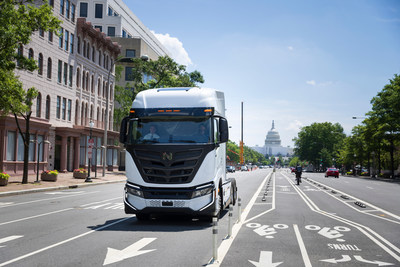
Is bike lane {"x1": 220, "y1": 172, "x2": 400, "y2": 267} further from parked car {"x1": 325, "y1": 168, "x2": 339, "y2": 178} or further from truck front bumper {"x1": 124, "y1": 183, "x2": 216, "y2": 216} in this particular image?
parked car {"x1": 325, "y1": 168, "x2": 339, "y2": 178}

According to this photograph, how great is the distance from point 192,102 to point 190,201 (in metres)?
2.69

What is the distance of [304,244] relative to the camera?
989 cm

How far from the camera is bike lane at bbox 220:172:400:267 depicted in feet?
26.8

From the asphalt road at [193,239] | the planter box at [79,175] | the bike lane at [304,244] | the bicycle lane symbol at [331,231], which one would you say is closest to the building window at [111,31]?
the planter box at [79,175]

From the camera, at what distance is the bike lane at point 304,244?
8.18 m

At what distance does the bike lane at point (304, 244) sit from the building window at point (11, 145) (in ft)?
88.3

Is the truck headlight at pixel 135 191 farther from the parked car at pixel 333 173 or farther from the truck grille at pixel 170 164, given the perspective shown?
the parked car at pixel 333 173

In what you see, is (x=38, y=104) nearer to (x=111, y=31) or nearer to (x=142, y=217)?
(x=142, y=217)

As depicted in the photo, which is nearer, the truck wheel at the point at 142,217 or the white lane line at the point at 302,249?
the white lane line at the point at 302,249

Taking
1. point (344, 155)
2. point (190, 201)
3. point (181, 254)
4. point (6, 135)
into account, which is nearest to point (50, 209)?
point (190, 201)

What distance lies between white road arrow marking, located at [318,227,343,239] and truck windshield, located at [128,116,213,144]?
3.66m

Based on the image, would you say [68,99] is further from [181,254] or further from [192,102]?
[181,254]

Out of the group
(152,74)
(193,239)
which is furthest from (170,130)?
→ (152,74)

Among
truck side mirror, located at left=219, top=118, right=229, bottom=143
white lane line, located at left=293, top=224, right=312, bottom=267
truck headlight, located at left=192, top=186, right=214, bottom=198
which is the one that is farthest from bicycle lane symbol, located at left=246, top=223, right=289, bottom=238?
truck side mirror, located at left=219, top=118, right=229, bottom=143
